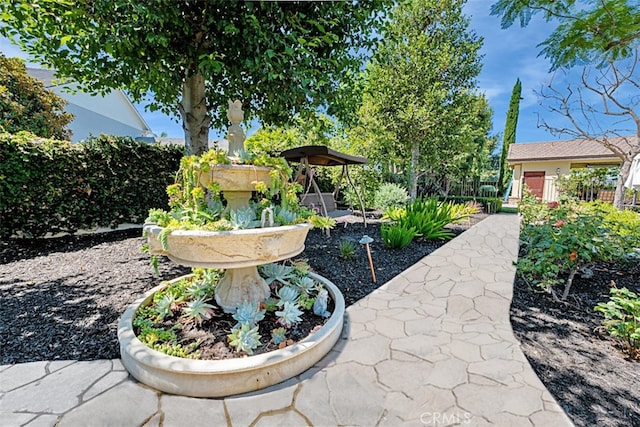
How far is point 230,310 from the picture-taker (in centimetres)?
235

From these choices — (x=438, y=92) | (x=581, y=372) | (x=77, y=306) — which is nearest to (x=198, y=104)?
(x=77, y=306)

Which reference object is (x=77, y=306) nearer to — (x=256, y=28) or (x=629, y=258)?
(x=256, y=28)

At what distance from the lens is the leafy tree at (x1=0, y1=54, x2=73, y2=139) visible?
25.2ft

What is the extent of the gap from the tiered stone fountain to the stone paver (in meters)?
0.07

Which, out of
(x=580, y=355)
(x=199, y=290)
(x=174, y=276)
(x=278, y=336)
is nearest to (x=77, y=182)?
(x=174, y=276)

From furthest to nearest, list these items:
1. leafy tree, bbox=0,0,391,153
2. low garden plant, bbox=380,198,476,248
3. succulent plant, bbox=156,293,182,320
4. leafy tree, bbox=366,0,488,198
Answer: leafy tree, bbox=366,0,488,198 → low garden plant, bbox=380,198,476,248 → leafy tree, bbox=0,0,391,153 → succulent plant, bbox=156,293,182,320

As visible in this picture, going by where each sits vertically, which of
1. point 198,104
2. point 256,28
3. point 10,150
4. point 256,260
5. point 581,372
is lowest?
point 581,372

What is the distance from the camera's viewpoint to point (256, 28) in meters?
3.21

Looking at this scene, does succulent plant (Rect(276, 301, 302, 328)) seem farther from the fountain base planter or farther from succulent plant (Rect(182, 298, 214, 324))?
succulent plant (Rect(182, 298, 214, 324))

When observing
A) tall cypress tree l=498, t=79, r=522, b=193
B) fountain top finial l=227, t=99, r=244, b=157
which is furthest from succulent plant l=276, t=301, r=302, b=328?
tall cypress tree l=498, t=79, r=522, b=193

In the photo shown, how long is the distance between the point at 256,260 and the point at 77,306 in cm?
210

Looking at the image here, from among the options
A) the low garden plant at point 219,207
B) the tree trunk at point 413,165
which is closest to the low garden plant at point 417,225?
the low garden plant at point 219,207

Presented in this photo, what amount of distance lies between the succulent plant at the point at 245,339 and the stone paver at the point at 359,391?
29 cm

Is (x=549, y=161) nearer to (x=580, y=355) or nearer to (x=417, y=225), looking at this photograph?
(x=417, y=225)
